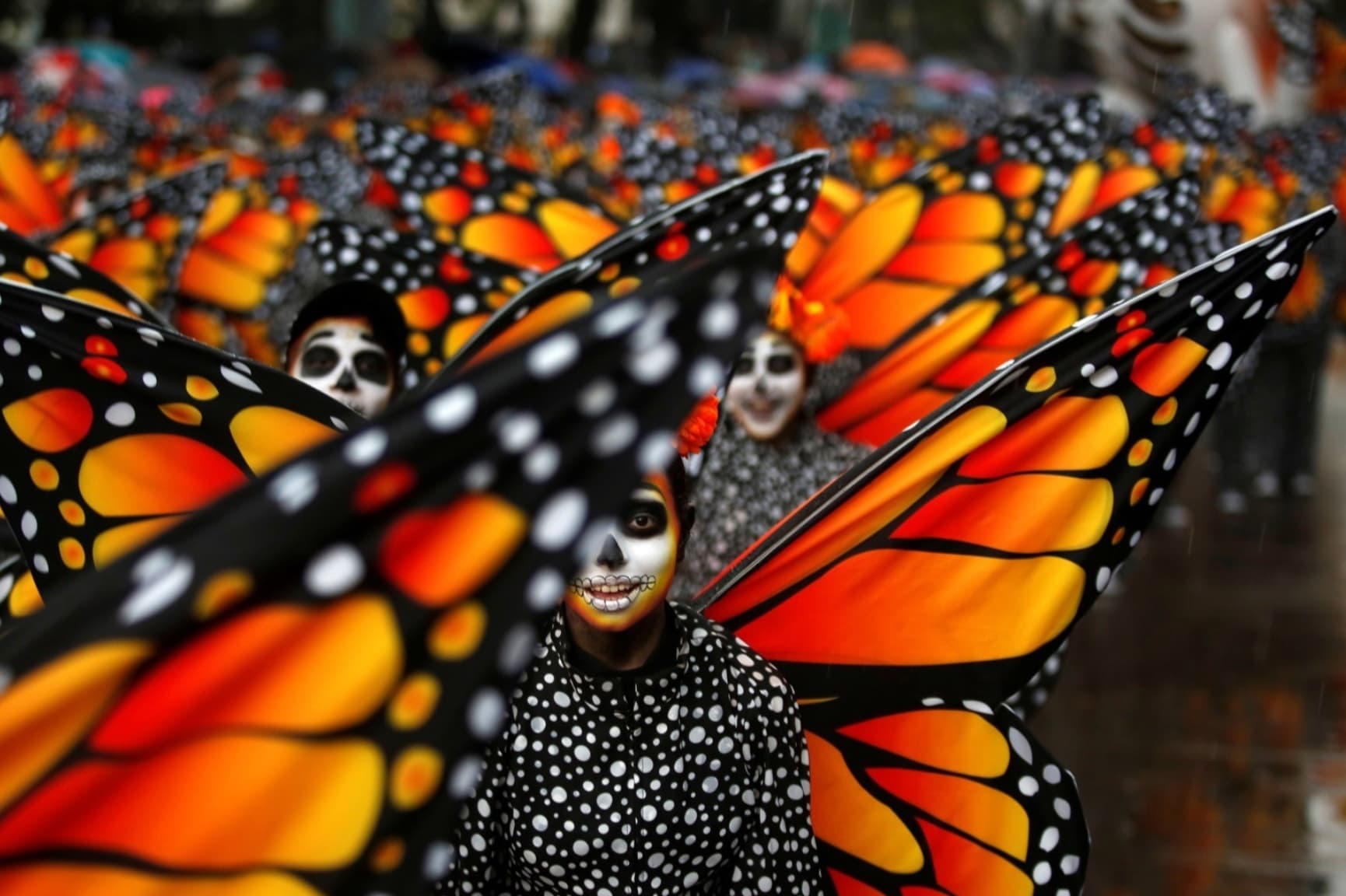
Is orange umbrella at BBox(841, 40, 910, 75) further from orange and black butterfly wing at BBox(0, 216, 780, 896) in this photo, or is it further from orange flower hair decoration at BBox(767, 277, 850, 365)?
orange and black butterfly wing at BBox(0, 216, 780, 896)

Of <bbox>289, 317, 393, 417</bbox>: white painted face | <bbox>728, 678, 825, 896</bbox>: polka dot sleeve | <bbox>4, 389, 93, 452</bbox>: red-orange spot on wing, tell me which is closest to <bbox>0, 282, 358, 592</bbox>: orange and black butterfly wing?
<bbox>4, 389, 93, 452</bbox>: red-orange spot on wing

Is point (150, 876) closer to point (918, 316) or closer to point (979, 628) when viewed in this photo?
point (979, 628)

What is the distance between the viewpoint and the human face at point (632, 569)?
2166 millimetres

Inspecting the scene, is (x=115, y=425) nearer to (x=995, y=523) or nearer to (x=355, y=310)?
(x=995, y=523)

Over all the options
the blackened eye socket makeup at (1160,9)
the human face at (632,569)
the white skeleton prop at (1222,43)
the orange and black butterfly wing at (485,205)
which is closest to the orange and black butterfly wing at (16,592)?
the human face at (632,569)

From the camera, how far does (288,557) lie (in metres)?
1.16

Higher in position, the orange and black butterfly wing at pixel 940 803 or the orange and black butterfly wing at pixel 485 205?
the orange and black butterfly wing at pixel 485 205

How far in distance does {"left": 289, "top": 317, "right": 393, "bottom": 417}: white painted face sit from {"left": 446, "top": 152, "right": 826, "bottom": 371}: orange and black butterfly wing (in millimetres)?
890

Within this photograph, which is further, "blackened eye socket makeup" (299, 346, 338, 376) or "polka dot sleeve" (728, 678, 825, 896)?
"blackened eye socket makeup" (299, 346, 338, 376)

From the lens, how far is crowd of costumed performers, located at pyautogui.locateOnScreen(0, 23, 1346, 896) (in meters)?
1.18

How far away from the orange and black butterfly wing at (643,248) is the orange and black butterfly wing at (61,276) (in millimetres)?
696

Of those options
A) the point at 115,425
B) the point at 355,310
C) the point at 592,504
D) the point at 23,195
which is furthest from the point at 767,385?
the point at 23,195

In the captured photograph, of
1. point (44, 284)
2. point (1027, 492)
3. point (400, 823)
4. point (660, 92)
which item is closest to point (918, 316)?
point (1027, 492)

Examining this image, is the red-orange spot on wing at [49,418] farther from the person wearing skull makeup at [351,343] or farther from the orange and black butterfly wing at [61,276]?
the person wearing skull makeup at [351,343]
